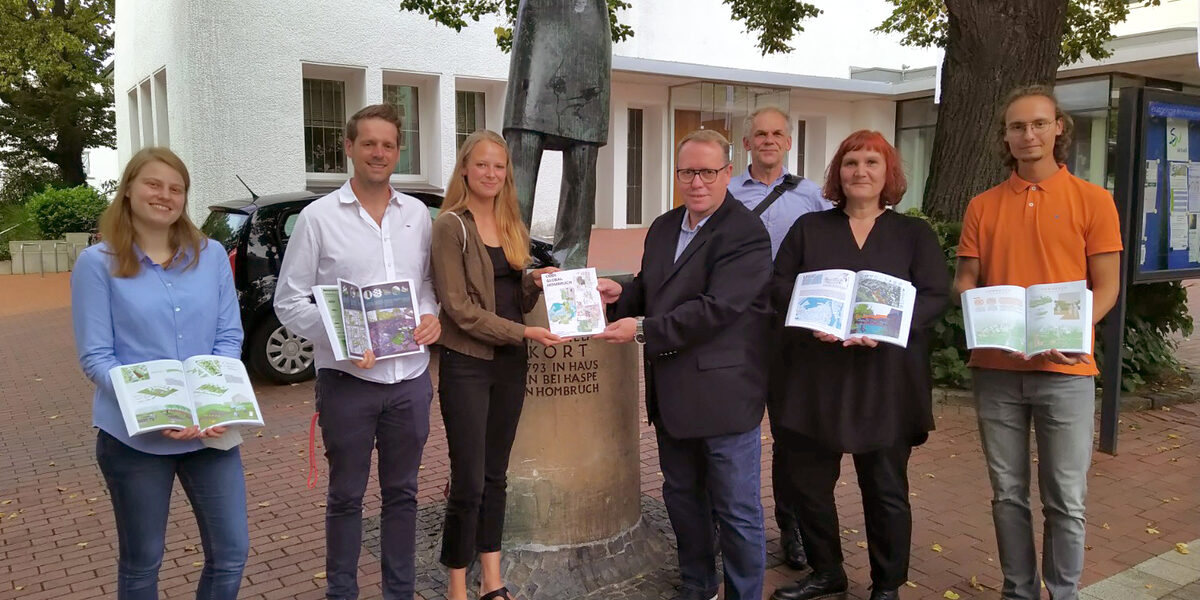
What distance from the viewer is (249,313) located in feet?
24.4

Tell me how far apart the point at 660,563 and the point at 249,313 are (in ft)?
15.5

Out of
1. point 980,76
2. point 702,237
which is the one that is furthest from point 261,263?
point 980,76

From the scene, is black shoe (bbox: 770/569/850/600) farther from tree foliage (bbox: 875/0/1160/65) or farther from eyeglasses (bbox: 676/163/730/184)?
tree foliage (bbox: 875/0/1160/65)

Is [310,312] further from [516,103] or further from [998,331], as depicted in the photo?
[998,331]

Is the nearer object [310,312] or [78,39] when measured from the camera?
[310,312]

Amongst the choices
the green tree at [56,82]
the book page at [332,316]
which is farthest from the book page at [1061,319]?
the green tree at [56,82]

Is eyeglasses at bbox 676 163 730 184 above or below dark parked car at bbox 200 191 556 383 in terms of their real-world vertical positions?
above

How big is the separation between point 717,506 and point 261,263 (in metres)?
5.36

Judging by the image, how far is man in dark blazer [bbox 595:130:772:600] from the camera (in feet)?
10.3

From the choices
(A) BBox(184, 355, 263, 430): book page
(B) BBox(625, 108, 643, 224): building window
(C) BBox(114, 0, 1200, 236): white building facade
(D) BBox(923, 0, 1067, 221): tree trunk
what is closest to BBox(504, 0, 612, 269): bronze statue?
(A) BBox(184, 355, 263, 430): book page

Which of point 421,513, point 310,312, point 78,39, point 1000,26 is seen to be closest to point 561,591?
point 421,513

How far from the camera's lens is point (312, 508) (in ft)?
16.1

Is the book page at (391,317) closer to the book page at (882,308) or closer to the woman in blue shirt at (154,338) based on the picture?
the woman in blue shirt at (154,338)

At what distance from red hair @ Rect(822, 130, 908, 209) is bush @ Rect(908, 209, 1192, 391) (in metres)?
3.83
